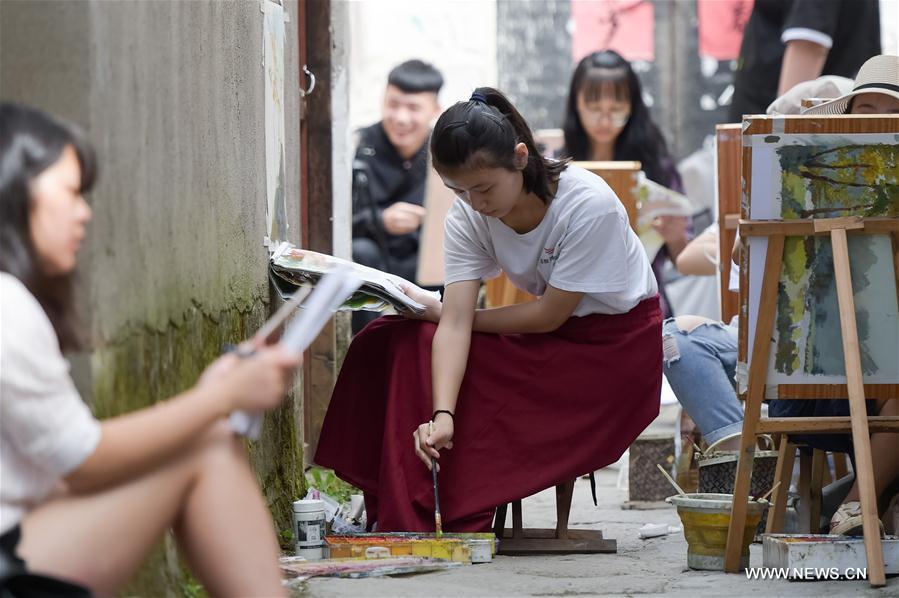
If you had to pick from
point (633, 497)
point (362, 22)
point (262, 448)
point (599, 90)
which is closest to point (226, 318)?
point (262, 448)

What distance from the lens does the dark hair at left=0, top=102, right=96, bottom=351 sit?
196 cm

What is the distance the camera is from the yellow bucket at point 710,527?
3404mm

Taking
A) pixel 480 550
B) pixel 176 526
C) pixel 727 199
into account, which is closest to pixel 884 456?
pixel 480 550

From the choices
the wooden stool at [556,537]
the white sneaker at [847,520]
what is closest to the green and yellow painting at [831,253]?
the white sneaker at [847,520]

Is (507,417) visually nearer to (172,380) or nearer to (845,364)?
(845,364)

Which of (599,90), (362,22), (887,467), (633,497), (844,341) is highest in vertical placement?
(362,22)

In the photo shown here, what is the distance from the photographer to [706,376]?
14.5ft

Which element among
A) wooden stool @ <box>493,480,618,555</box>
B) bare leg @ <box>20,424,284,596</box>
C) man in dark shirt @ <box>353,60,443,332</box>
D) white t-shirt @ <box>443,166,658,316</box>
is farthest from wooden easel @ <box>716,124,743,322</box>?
bare leg @ <box>20,424,284,596</box>

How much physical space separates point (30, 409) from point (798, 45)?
178 inches

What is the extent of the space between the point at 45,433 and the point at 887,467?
2414 mm

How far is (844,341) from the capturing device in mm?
3221

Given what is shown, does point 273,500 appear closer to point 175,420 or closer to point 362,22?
point 175,420

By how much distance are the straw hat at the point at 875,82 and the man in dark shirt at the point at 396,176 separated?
299 cm

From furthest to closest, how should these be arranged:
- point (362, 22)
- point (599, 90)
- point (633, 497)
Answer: point (362, 22)
point (599, 90)
point (633, 497)
